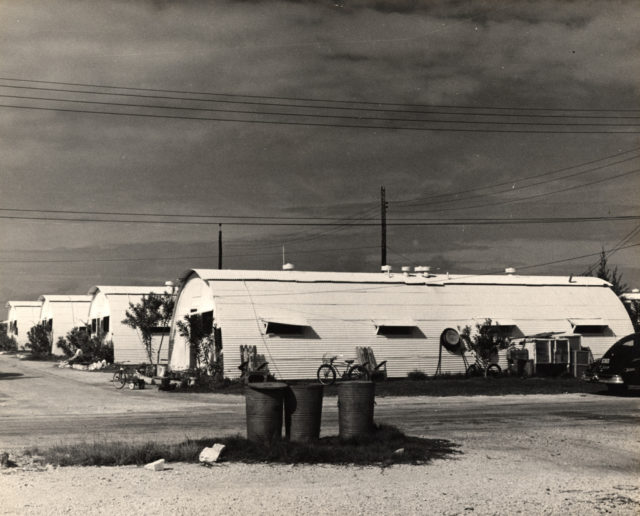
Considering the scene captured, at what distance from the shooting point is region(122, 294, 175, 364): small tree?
4156cm

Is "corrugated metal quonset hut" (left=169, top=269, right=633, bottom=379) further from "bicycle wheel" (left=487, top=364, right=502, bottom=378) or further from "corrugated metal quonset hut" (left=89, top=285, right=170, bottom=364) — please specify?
"corrugated metal quonset hut" (left=89, top=285, right=170, bottom=364)

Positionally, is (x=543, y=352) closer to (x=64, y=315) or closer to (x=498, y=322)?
(x=498, y=322)

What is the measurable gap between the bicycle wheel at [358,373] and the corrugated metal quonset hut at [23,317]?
175ft

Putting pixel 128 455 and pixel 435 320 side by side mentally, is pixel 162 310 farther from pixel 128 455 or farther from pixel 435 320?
pixel 128 455

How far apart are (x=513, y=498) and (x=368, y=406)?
389 centimetres

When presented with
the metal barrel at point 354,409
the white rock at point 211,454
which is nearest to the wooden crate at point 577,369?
the metal barrel at point 354,409

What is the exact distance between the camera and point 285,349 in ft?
97.7

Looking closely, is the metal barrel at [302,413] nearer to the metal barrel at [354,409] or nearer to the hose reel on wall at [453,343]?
the metal barrel at [354,409]

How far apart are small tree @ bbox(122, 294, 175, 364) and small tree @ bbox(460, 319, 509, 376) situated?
55.6ft

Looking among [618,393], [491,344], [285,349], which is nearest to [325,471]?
[618,393]

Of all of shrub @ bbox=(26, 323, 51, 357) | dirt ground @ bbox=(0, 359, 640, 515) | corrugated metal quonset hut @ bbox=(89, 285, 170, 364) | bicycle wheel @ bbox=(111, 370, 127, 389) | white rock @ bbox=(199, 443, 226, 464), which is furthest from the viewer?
shrub @ bbox=(26, 323, 51, 357)

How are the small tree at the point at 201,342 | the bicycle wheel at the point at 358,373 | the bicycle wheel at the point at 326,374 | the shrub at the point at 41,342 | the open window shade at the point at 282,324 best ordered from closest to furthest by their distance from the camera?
the bicycle wheel at the point at 358,373
the bicycle wheel at the point at 326,374
the open window shade at the point at 282,324
the small tree at the point at 201,342
the shrub at the point at 41,342

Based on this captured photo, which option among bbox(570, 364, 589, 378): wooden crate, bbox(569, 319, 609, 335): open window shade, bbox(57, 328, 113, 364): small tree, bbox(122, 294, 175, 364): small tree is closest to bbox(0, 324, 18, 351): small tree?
bbox(57, 328, 113, 364): small tree

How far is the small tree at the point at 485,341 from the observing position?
3225cm
